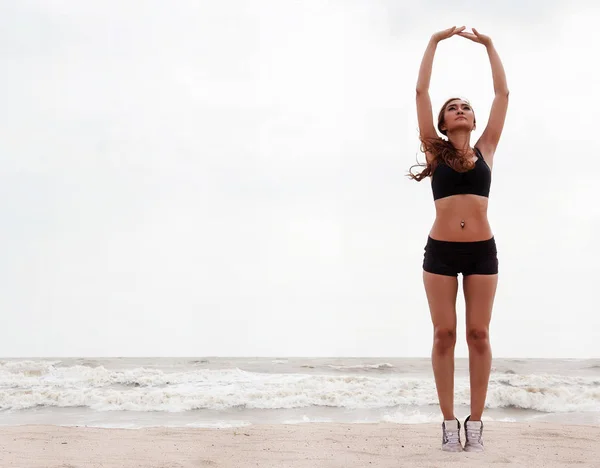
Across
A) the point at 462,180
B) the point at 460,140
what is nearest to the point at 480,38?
the point at 460,140

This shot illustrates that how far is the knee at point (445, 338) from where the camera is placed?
320 centimetres

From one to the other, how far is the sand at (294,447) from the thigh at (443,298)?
0.71m

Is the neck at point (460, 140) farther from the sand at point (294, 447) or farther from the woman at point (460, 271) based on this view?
the sand at point (294, 447)

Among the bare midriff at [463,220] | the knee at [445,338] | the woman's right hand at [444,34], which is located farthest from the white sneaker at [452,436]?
the woman's right hand at [444,34]

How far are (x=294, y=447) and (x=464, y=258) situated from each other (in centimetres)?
163

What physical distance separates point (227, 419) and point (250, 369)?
221 inches

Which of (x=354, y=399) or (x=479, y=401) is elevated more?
(x=479, y=401)

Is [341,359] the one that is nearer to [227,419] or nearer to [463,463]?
[227,419]

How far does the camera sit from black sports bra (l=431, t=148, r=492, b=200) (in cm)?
321

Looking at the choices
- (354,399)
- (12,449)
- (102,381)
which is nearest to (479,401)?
(12,449)

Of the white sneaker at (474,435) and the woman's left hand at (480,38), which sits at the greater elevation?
the woman's left hand at (480,38)

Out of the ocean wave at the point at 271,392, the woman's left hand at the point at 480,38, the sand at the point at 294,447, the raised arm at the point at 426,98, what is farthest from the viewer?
the ocean wave at the point at 271,392

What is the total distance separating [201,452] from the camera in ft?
11.8

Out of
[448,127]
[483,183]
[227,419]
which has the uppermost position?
[448,127]
